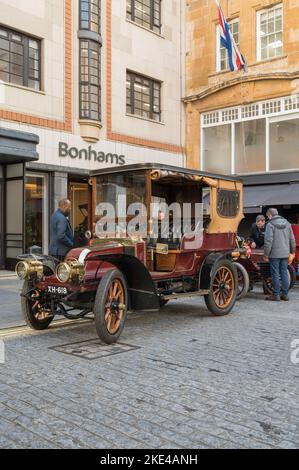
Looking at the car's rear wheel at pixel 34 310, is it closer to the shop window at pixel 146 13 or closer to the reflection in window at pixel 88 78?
the reflection in window at pixel 88 78

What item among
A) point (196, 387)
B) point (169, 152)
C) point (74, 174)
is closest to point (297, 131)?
point (169, 152)

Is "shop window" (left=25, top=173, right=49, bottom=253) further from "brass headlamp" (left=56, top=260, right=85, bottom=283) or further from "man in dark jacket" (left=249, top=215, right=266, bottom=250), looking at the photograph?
"brass headlamp" (left=56, top=260, right=85, bottom=283)

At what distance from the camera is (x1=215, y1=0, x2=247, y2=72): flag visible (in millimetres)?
16562

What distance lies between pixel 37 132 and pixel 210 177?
27.0 feet

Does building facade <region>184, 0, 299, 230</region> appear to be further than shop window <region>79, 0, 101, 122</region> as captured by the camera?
Yes

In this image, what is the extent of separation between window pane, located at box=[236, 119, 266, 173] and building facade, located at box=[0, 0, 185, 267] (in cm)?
303

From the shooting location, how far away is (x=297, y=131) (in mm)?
17453

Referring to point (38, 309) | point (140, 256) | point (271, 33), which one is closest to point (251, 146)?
point (271, 33)

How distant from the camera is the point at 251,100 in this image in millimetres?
18125

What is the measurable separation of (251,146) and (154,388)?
15644 millimetres

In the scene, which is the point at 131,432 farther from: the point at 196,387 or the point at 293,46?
the point at 293,46

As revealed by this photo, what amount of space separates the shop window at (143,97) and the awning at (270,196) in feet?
15.8

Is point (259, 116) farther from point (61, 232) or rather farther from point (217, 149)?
point (61, 232)

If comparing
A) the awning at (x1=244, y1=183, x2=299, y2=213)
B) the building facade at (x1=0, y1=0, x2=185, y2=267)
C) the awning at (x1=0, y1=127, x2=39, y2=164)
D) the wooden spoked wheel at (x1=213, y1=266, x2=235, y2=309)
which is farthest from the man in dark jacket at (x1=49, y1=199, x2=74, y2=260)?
the awning at (x1=244, y1=183, x2=299, y2=213)
